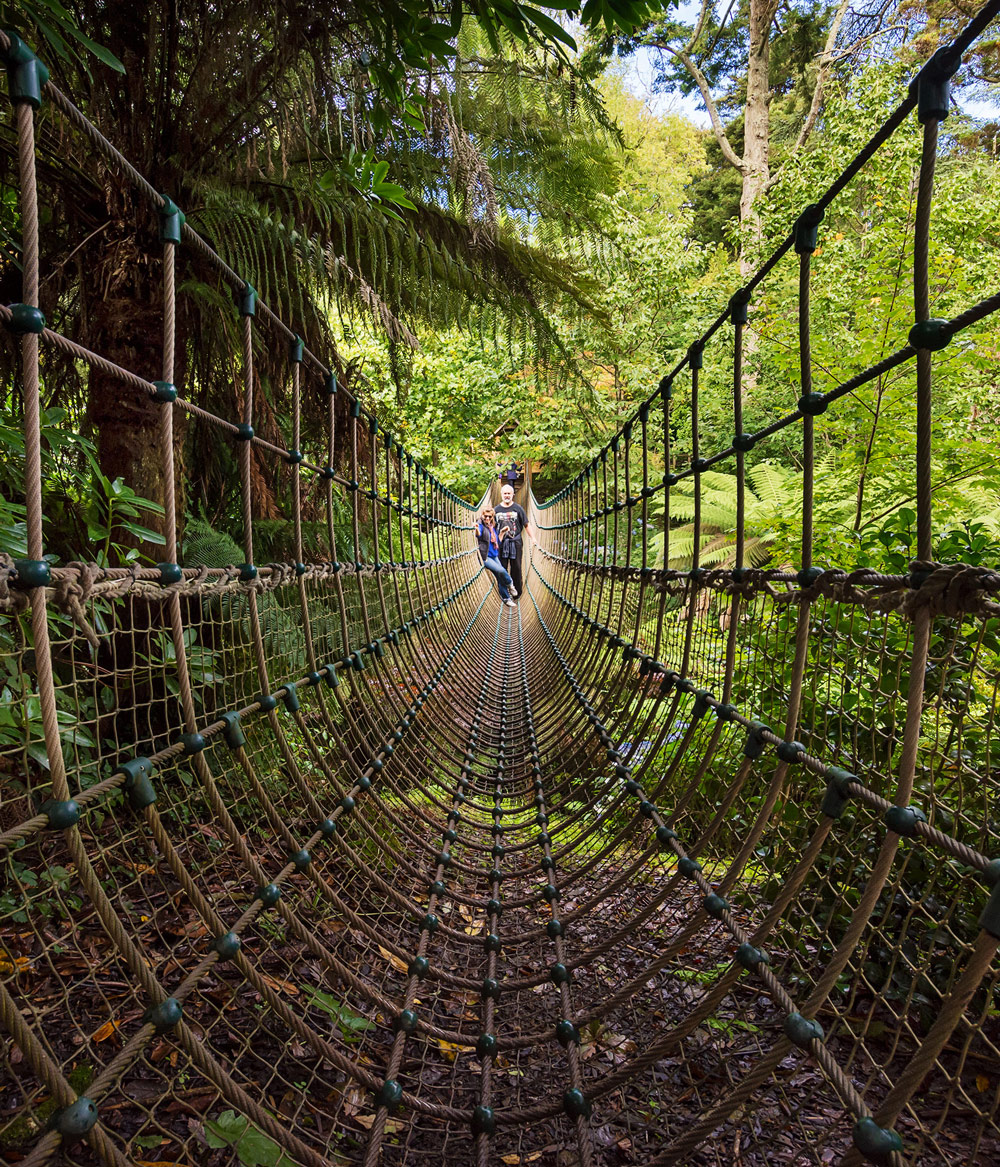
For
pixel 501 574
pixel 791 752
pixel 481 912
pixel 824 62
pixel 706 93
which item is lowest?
pixel 481 912

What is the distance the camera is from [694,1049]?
3.68 feet

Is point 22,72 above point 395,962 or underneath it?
above

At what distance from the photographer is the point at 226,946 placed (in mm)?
775

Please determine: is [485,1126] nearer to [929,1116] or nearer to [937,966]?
[929,1116]

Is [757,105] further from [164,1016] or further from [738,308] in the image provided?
[164,1016]

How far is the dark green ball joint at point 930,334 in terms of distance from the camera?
0.63m

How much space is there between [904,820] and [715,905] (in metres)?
0.41

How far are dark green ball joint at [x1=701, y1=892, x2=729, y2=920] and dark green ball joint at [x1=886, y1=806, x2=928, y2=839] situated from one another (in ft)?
1.27

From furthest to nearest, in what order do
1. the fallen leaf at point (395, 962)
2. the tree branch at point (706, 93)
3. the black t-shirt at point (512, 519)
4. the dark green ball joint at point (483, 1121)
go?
the tree branch at point (706, 93) → the black t-shirt at point (512, 519) → the fallen leaf at point (395, 962) → the dark green ball joint at point (483, 1121)

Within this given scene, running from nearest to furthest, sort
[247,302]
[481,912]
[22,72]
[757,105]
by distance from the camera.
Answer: [22,72] < [247,302] < [481,912] < [757,105]

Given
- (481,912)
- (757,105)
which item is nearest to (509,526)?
(481,912)

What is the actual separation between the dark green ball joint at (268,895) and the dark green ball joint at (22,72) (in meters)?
0.85

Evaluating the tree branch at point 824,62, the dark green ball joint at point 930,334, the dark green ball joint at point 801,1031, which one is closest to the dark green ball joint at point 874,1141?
the dark green ball joint at point 801,1031

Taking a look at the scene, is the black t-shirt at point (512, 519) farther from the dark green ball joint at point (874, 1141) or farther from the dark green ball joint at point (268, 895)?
the dark green ball joint at point (874, 1141)
